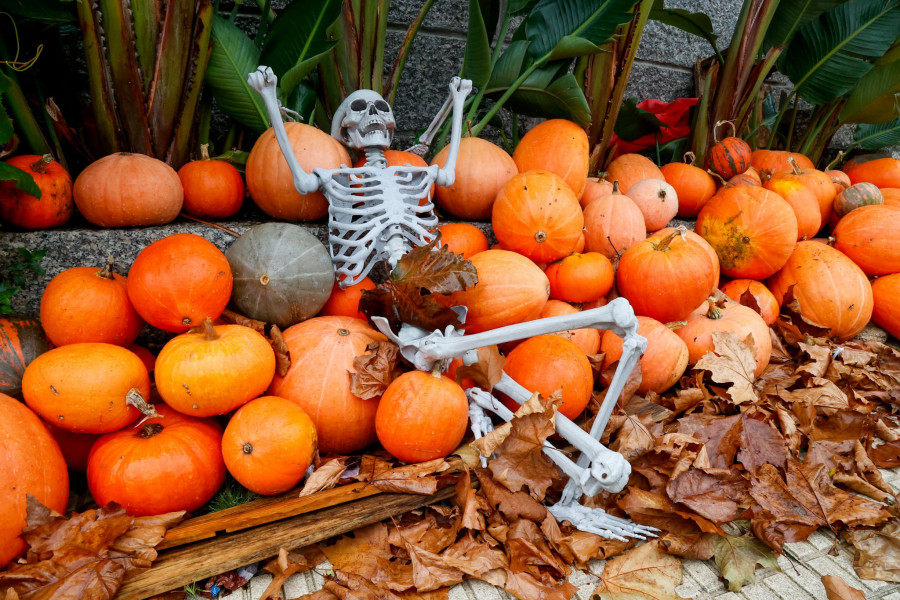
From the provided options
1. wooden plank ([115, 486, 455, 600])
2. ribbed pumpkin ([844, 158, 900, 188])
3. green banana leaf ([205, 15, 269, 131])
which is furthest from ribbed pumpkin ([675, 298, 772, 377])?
ribbed pumpkin ([844, 158, 900, 188])

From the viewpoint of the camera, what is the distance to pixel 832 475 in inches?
77.2

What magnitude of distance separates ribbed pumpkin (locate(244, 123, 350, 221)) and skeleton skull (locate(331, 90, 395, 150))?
0.33 ft

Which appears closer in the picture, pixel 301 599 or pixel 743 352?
pixel 301 599

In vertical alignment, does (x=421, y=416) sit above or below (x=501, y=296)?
below

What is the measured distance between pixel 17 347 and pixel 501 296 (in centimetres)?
175

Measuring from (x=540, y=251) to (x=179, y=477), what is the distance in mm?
1734

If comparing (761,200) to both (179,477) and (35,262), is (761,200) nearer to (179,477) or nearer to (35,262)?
(179,477)

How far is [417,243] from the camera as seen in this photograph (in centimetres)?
241

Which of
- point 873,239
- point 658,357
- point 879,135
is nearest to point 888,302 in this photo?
point 873,239

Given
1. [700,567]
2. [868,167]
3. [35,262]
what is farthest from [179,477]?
[868,167]

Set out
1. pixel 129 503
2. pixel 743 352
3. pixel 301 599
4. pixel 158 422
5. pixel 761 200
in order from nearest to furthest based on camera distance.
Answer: pixel 301 599
pixel 129 503
pixel 158 422
pixel 743 352
pixel 761 200

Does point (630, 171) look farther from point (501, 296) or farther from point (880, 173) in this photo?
point (880, 173)

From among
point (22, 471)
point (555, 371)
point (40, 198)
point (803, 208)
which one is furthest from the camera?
point (803, 208)

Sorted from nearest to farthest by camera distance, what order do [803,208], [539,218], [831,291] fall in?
[539,218] < [831,291] < [803,208]
